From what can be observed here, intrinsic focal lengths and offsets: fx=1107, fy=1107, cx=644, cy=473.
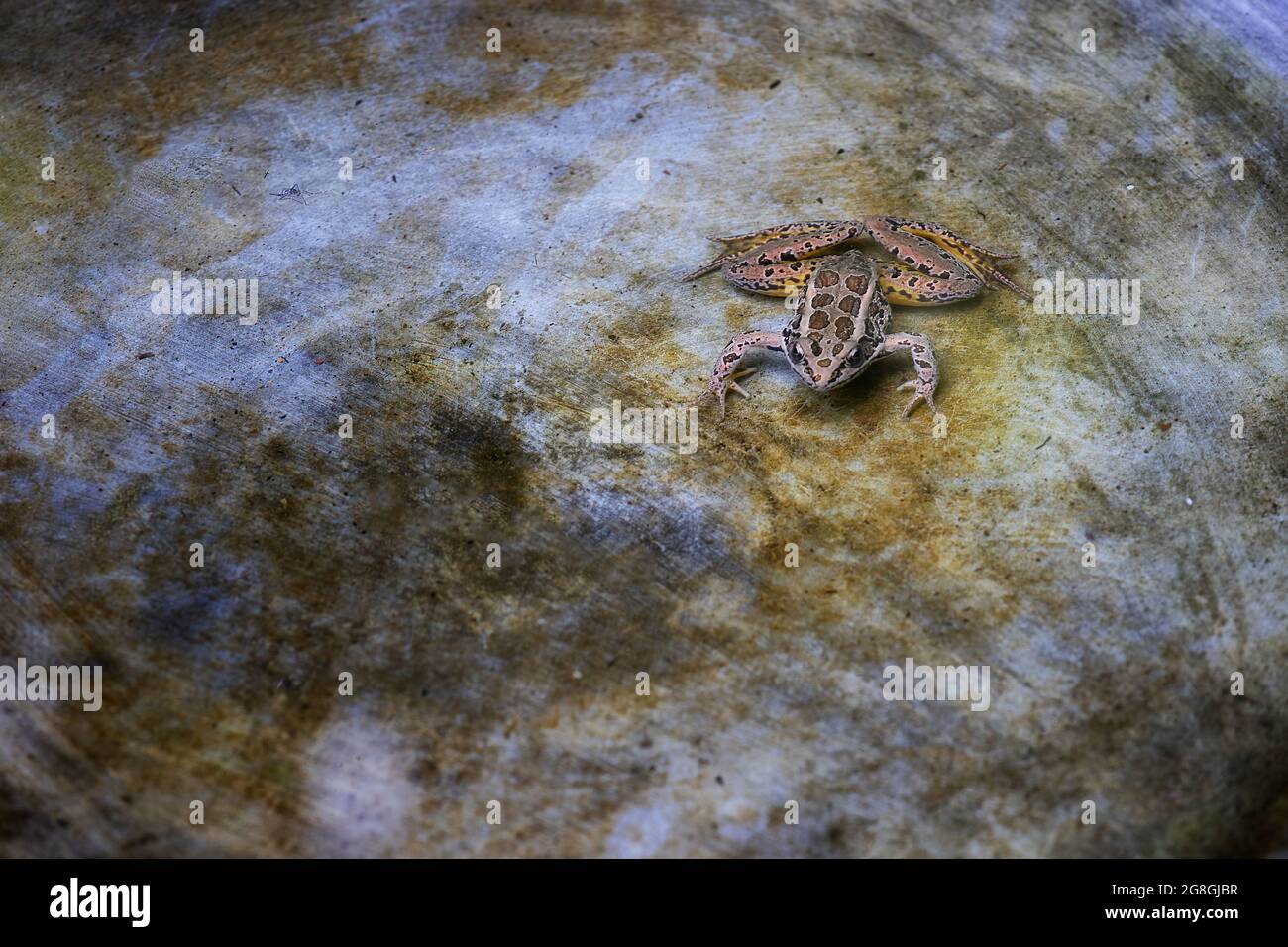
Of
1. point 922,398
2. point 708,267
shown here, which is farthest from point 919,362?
point 708,267

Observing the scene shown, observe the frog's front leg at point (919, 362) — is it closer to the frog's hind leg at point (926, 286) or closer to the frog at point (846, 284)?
the frog at point (846, 284)

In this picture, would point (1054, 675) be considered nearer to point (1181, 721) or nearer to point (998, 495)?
point (1181, 721)

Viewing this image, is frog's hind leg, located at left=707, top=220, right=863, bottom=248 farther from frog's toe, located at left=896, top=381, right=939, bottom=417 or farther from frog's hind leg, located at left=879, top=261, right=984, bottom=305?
frog's toe, located at left=896, top=381, right=939, bottom=417

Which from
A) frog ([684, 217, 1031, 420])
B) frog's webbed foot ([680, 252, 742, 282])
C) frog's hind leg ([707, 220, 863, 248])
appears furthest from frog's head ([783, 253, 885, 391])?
frog's webbed foot ([680, 252, 742, 282])

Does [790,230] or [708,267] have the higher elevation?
[790,230]

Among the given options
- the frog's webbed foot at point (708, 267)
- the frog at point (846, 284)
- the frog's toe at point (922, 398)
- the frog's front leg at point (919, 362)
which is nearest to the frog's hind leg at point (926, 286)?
the frog at point (846, 284)

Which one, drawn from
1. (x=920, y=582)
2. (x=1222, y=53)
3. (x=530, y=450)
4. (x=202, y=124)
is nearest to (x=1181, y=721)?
(x=920, y=582)

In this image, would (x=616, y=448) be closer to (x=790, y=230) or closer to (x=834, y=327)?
(x=834, y=327)

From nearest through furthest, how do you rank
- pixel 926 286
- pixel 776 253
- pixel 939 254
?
1. pixel 926 286
2. pixel 939 254
3. pixel 776 253
